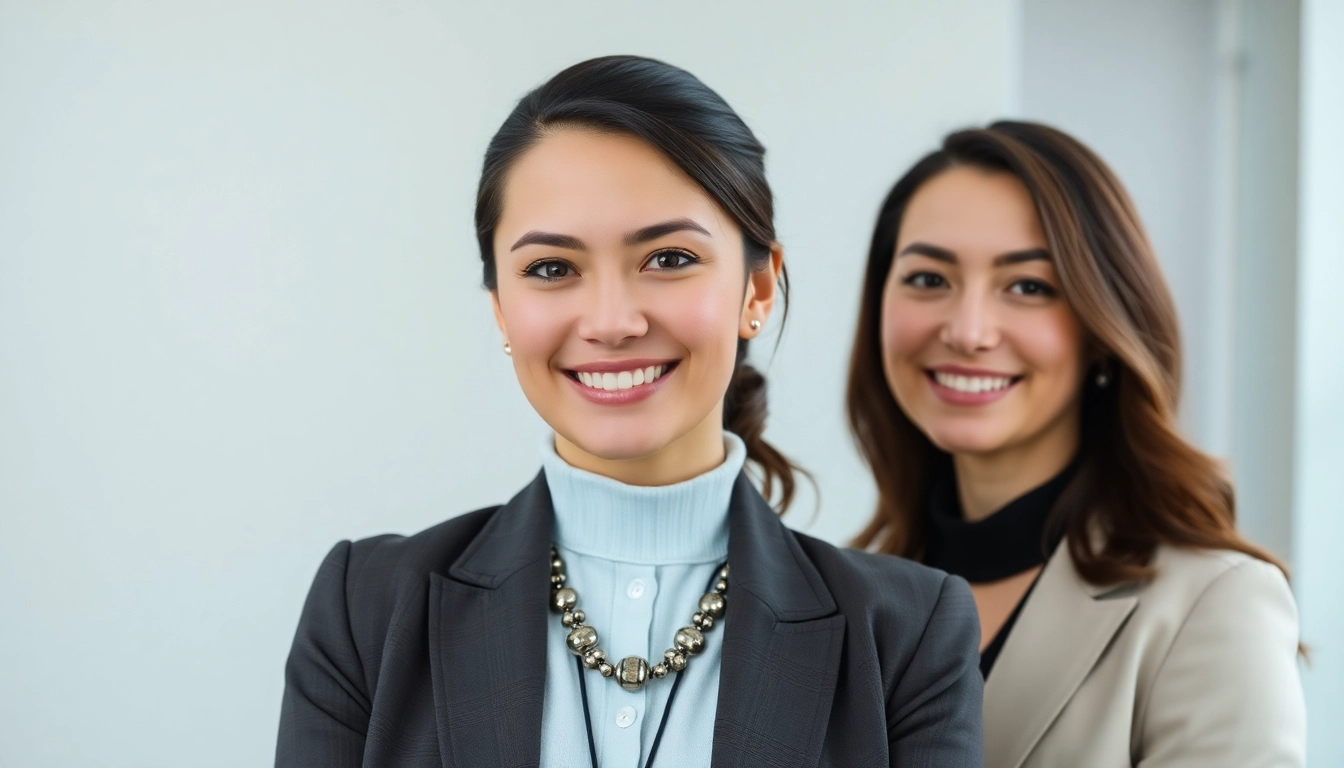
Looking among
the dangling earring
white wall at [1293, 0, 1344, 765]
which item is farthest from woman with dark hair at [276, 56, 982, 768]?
white wall at [1293, 0, 1344, 765]

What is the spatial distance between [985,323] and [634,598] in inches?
39.3

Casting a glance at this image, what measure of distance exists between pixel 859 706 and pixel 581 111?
2.74 feet

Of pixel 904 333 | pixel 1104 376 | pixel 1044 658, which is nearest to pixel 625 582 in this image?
pixel 1044 658

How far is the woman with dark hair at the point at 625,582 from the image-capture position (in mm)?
1520

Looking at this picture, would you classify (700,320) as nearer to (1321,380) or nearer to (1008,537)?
(1008,537)

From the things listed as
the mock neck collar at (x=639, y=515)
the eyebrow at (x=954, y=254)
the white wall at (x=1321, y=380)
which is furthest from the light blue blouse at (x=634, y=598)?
the white wall at (x=1321, y=380)

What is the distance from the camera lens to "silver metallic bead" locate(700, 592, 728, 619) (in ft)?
5.33

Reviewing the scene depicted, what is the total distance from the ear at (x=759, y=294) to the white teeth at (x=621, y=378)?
19 cm

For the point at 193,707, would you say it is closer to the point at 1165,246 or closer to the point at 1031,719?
the point at 1031,719

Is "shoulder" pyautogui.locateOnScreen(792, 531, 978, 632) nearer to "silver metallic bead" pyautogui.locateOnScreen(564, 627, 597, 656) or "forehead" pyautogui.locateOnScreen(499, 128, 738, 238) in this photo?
"silver metallic bead" pyautogui.locateOnScreen(564, 627, 597, 656)

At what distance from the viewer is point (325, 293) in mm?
2404

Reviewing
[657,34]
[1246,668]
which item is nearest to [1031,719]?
[1246,668]

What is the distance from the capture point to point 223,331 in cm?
229

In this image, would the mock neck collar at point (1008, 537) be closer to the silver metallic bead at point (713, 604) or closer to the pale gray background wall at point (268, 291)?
the pale gray background wall at point (268, 291)
